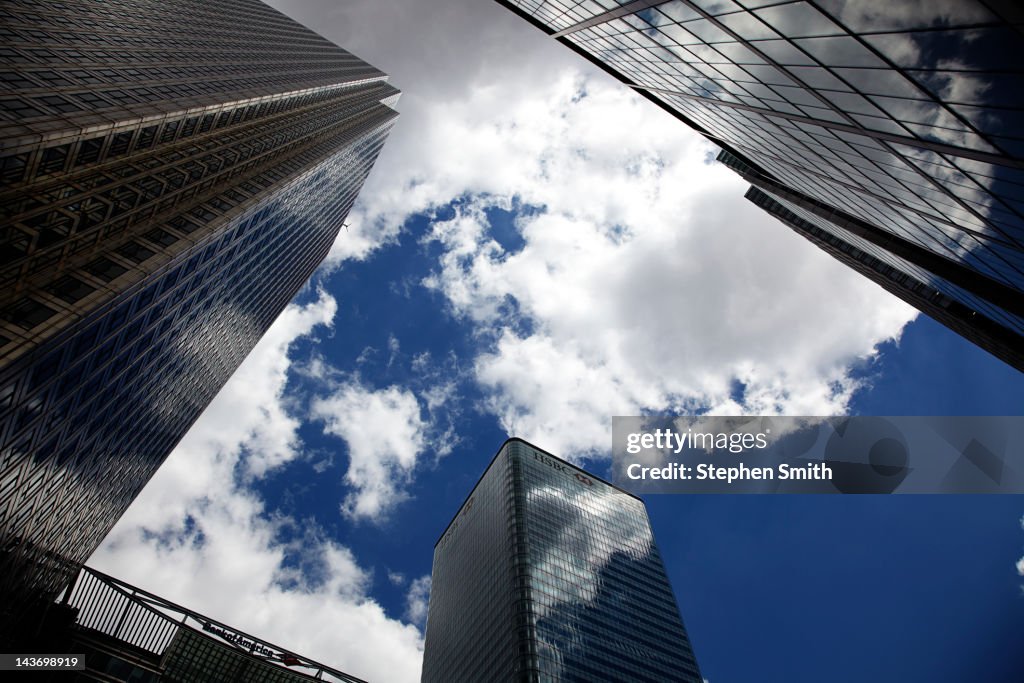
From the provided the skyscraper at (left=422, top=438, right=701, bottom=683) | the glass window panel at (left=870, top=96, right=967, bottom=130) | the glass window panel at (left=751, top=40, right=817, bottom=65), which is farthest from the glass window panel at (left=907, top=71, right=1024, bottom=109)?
the skyscraper at (left=422, top=438, right=701, bottom=683)

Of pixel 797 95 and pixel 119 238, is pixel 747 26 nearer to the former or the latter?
pixel 797 95

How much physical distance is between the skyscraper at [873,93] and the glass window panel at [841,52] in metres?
0.04

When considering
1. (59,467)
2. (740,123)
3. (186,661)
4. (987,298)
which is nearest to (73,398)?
(59,467)

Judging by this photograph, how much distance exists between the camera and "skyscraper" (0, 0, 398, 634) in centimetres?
3991

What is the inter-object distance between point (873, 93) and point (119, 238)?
5804 cm

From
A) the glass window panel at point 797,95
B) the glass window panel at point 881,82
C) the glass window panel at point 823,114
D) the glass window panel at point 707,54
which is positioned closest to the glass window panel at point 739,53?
the glass window panel at point 707,54

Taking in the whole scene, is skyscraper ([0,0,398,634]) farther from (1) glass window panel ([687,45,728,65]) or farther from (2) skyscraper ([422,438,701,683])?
(2) skyscraper ([422,438,701,683])

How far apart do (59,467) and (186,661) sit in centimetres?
2813

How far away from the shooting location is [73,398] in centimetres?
4716

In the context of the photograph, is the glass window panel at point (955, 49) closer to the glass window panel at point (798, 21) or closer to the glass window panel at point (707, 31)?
the glass window panel at point (798, 21)

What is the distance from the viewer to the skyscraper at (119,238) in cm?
3991

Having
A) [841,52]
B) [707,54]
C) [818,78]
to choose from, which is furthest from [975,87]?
[707,54]

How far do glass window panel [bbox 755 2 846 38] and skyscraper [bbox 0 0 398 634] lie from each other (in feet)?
142

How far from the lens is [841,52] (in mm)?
13398
